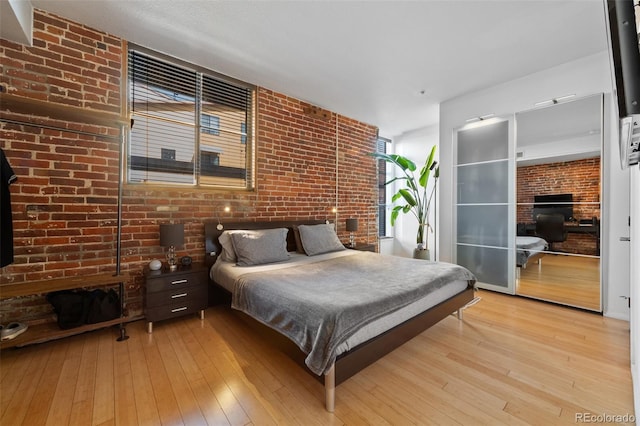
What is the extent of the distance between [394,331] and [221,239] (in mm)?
2188

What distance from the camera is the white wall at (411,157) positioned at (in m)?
5.49

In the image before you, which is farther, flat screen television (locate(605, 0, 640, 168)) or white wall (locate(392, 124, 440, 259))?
white wall (locate(392, 124, 440, 259))

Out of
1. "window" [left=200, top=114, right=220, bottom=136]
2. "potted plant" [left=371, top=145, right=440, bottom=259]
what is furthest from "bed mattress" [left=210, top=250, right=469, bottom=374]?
"potted plant" [left=371, top=145, right=440, bottom=259]

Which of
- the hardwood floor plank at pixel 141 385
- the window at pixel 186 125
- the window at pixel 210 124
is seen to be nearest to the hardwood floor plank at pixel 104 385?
the hardwood floor plank at pixel 141 385

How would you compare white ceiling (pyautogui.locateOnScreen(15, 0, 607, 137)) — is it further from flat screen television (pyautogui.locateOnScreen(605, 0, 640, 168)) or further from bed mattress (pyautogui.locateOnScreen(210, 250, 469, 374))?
bed mattress (pyautogui.locateOnScreen(210, 250, 469, 374))

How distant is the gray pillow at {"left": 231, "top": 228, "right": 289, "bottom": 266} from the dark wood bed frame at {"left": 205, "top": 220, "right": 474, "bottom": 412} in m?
0.39

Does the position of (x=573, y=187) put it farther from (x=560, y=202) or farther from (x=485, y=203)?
(x=485, y=203)

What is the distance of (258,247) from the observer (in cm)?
296

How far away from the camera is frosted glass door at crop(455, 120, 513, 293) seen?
11.8 feet

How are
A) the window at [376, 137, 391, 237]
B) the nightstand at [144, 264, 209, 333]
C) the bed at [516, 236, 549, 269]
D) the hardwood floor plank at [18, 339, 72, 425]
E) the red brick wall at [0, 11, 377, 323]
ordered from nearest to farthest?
the hardwood floor plank at [18, 339, 72, 425] → the red brick wall at [0, 11, 377, 323] → the nightstand at [144, 264, 209, 333] → the bed at [516, 236, 549, 269] → the window at [376, 137, 391, 237]

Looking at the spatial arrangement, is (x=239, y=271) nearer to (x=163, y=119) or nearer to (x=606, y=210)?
(x=163, y=119)

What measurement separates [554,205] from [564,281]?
93 cm

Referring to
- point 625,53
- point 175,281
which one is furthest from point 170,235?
point 625,53

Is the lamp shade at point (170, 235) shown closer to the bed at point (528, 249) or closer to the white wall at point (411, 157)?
the bed at point (528, 249)
